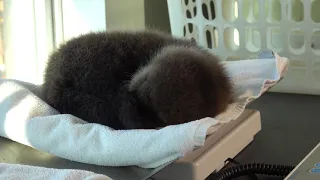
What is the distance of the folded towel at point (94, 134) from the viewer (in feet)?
2.03

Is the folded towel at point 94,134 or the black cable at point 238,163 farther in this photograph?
the black cable at point 238,163

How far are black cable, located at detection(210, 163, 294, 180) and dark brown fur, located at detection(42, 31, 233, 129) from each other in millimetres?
91

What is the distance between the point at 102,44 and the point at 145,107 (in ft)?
0.45

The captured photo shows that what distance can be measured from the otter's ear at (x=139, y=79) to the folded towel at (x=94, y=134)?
2.1 inches

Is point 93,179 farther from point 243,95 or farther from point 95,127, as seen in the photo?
point 243,95

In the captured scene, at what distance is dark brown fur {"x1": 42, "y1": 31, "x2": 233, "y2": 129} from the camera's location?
645mm

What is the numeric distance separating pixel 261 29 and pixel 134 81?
0.52 m

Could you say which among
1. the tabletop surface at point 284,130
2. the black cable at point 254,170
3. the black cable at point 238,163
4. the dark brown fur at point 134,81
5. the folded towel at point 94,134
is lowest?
the tabletop surface at point 284,130

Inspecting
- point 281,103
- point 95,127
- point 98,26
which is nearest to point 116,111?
point 95,127

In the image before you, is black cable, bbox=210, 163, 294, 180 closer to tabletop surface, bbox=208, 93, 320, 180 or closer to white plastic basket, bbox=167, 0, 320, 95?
tabletop surface, bbox=208, 93, 320, 180

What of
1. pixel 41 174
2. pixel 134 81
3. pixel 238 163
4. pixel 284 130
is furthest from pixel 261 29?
pixel 41 174

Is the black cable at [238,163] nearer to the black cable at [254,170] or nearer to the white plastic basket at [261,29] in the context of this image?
the black cable at [254,170]

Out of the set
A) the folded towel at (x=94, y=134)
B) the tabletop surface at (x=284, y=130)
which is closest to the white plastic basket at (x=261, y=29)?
the tabletop surface at (x=284, y=130)

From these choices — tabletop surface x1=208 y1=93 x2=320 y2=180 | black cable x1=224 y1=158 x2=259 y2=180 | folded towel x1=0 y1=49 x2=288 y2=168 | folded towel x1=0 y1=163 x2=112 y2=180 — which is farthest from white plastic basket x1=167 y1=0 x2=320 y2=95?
folded towel x1=0 y1=163 x2=112 y2=180
